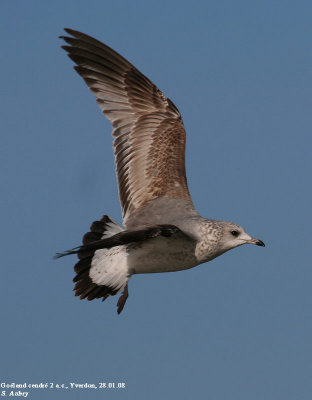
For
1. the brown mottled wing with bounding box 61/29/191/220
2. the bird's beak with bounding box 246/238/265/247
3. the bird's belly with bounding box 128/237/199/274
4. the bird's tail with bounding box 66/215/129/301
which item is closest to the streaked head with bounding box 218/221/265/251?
the bird's beak with bounding box 246/238/265/247

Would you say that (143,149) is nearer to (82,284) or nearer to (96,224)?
(96,224)

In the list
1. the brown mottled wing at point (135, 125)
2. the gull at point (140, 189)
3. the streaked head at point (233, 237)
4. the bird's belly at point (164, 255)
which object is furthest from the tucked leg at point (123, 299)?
the streaked head at point (233, 237)

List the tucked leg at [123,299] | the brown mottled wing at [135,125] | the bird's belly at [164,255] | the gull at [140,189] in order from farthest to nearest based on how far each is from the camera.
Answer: the brown mottled wing at [135,125], the tucked leg at [123,299], the gull at [140,189], the bird's belly at [164,255]

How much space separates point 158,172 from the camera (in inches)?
403

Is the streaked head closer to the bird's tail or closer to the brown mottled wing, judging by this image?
the brown mottled wing

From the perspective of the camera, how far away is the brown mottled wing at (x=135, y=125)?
10164 millimetres

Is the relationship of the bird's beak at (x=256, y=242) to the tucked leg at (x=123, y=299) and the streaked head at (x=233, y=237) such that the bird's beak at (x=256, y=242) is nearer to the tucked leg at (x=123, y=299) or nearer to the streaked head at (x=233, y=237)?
the streaked head at (x=233, y=237)

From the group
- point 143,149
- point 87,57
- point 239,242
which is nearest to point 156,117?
point 143,149

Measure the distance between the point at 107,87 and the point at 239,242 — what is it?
9.61ft

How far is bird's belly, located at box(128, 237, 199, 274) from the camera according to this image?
891 centimetres

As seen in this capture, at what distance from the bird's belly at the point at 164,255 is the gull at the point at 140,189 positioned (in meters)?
0.01

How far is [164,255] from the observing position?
8.93 m

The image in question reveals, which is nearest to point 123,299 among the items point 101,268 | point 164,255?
point 101,268

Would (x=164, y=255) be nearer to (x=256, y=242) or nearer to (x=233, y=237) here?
(x=233, y=237)
